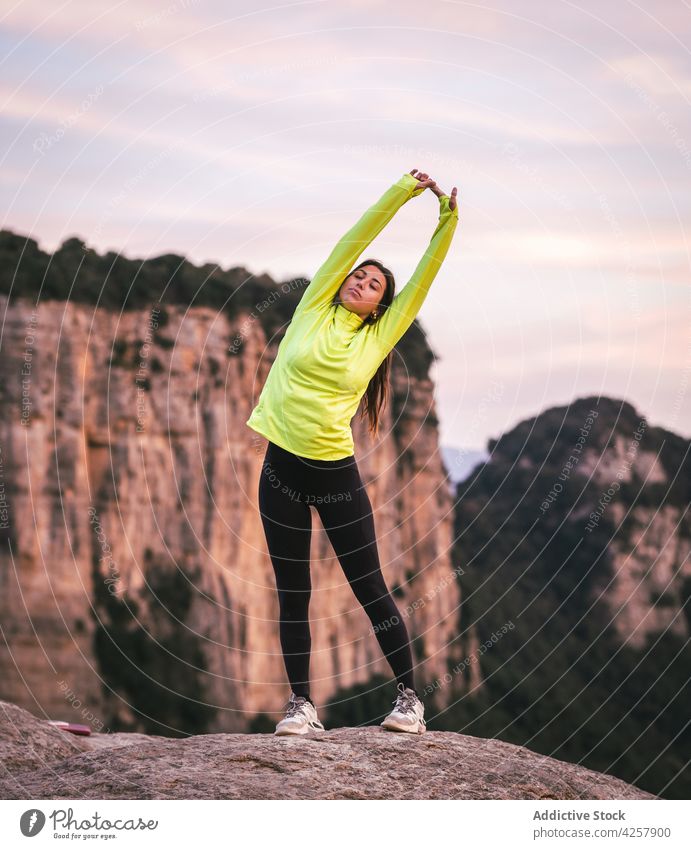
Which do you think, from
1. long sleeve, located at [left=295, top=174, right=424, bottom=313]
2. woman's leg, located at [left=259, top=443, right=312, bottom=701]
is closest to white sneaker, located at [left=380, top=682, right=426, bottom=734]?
woman's leg, located at [left=259, top=443, right=312, bottom=701]

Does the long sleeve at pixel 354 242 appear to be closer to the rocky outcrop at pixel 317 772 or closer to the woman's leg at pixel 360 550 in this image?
the woman's leg at pixel 360 550

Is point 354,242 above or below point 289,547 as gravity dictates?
above

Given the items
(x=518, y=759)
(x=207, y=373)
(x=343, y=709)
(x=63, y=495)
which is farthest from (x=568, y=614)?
(x=518, y=759)

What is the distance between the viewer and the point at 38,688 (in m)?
50.0

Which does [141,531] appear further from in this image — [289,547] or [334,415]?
[334,415]

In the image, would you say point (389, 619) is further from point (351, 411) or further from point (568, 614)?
point (568, 614)

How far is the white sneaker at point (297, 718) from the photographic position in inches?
342

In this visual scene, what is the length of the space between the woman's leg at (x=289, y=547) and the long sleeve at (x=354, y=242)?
1033 mm

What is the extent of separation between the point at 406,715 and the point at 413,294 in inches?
111

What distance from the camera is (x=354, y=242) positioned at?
839cm

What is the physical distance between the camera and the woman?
8.21 metres

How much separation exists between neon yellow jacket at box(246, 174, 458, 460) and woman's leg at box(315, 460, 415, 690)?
0.67 feet

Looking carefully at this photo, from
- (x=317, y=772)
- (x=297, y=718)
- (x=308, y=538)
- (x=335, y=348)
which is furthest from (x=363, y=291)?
(x=317, y=772)

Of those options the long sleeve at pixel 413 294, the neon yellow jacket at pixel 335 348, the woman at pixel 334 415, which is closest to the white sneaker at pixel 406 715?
the woman at pixel 334 415
